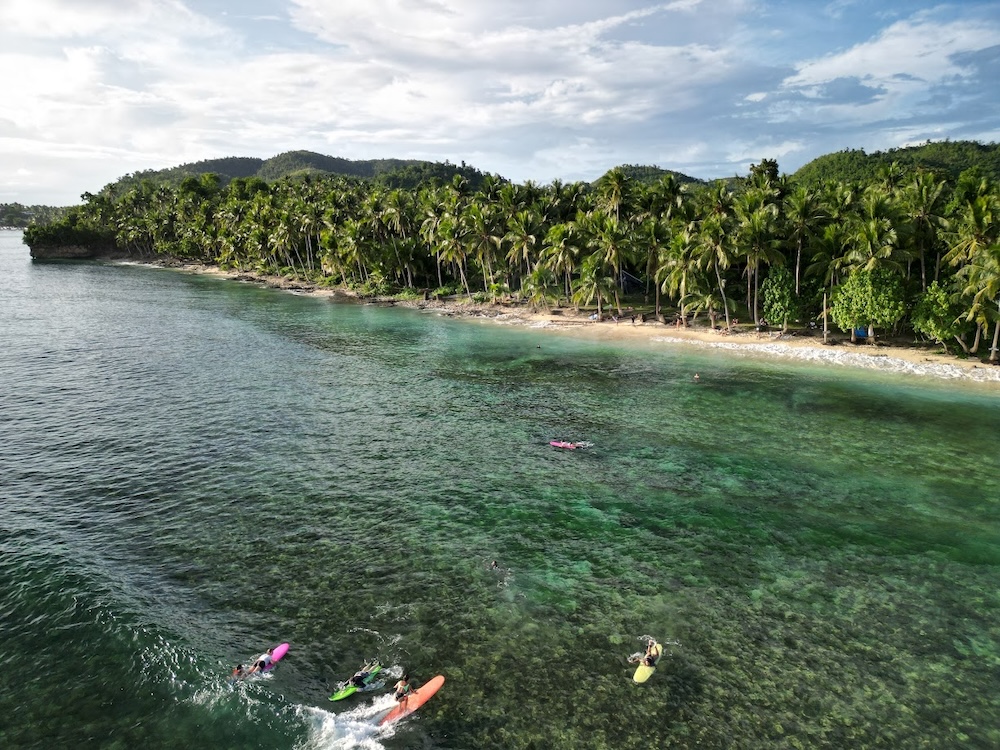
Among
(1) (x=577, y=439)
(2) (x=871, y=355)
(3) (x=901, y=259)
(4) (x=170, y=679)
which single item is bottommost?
(4) (x=170, y=679)

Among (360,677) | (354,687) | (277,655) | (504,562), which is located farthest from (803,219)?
(277,655)

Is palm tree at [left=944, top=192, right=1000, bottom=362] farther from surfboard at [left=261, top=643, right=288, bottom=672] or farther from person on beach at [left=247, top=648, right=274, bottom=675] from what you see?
person on beach at [left=247, top=648, right=274, bottom=675]

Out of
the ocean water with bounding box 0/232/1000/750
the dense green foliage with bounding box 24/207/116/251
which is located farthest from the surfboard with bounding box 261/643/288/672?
the dense green foliage with bounding box 24/207/116/251

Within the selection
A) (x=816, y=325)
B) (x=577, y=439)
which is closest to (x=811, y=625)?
(x=577, y=439)

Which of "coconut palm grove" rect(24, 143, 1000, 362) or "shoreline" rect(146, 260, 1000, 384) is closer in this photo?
"shoreline" rect(146, 260, 1000, 384)

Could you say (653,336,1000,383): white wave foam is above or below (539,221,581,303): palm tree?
below

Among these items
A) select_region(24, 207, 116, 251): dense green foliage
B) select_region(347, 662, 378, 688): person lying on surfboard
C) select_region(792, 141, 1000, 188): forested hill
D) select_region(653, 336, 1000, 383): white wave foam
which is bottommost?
select_region(347, 662, 378, 688): person lying on surfboard

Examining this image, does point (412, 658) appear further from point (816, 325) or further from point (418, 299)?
point (418, 299)
